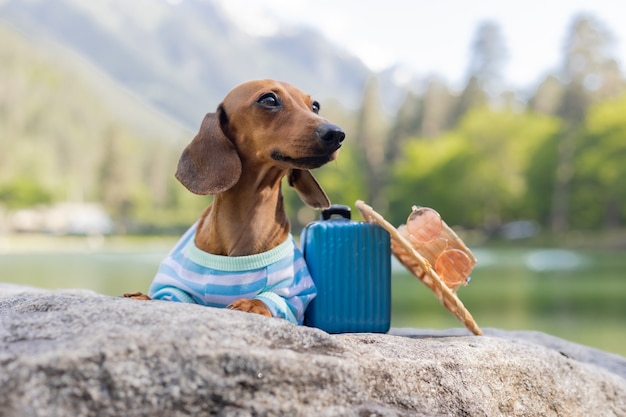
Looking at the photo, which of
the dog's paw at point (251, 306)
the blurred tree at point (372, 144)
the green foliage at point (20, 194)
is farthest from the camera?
the green foliage at point (20, 194)

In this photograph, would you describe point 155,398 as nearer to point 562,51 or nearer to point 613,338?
point 613,338

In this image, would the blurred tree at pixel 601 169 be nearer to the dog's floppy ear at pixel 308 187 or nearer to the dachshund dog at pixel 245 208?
the dog's floppy ear at pixel 308 187

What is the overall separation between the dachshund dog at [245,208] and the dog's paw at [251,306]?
0.19 ft

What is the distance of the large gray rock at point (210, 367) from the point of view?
2.02 metres

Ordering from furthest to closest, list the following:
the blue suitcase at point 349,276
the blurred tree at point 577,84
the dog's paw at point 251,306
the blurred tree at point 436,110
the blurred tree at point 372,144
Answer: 1. the blurred tree at point 436,110
2. the blurred tree at point 372,144
3. the blurred tree at point 577,84
4. the blue suitcase at point 349,276
5. the dog's paw at point 251,306

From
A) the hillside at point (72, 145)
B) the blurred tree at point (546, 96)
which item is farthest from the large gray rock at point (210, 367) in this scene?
the hillside at point (72, 145)

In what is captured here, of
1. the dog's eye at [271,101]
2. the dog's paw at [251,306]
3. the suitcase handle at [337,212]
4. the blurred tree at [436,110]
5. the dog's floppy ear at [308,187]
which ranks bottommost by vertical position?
the dog's paw at [251,306]

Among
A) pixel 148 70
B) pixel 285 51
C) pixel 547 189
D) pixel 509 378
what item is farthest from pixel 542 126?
pixel 285 51

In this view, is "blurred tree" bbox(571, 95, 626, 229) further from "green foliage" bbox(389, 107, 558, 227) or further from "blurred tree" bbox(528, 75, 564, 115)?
"blurred tree" bbox(528, 75, 564, 115)

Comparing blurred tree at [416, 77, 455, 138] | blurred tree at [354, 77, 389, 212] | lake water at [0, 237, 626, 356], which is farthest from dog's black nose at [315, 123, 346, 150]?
blurred tree at [416, 77, 455, 138]

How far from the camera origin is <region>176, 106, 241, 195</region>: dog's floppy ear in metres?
3.06

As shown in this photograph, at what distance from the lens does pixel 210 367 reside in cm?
214

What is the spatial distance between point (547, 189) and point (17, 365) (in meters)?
36.2

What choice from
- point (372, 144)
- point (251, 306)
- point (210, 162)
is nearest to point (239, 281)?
point (251, 306)
